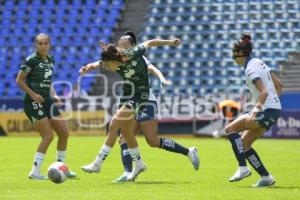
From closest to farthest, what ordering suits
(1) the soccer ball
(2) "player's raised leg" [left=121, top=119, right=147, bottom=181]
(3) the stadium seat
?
1. (1) the soccer ball
2. (2) "player's raised leg" [left=121, top=119, right=147, bottom=181]
3. (3) the stadium seat

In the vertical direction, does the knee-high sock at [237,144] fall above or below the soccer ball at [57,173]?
above

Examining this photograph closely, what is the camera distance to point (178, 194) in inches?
364

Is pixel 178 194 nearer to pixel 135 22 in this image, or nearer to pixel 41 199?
pixel 41 199

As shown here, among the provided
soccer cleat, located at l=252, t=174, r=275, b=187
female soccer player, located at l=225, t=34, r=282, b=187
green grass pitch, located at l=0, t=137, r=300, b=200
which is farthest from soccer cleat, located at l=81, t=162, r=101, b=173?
soccer cleat, located at l=252, t=174, r=275, b=187

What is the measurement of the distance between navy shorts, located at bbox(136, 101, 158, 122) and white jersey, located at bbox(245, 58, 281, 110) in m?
1.77

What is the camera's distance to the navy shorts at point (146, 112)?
11.3 meters

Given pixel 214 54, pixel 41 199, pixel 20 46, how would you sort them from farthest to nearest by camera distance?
pixel 20 46 < pixel 214 54 < pixel 41 199

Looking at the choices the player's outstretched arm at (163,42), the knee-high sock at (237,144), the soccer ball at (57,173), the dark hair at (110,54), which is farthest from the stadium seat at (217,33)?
the knee-high sock at (237,144)

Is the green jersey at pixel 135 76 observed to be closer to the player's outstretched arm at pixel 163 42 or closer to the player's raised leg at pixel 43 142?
the player's outstretched arm at pixel 163 42

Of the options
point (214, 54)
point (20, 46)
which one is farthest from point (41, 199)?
point (20, 46)

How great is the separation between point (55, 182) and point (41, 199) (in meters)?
1.89

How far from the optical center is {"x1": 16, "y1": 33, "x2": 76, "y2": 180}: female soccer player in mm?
11711

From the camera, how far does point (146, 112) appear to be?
1134cm

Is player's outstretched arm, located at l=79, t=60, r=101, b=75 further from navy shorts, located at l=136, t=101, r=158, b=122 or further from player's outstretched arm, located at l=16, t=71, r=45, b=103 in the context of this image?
navy shorts, located at l=136, t=101, r=158, b=122
